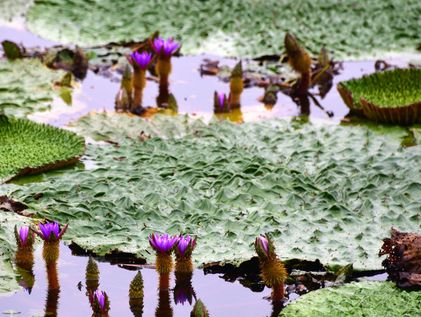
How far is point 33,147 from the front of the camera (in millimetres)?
5406

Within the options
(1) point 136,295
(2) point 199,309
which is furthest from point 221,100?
(2) point 199,309

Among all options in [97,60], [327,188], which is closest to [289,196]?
[327,188]

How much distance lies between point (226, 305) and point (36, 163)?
60.1 inches

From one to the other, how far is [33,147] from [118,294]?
4.99ft

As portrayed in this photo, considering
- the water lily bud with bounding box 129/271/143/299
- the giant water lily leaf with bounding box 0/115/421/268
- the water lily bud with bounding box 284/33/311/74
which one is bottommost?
the water lily bud with bounding box 129/271/143/299

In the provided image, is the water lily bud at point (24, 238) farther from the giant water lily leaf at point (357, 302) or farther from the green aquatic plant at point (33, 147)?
the giant water lily leaf at point (357, 302)

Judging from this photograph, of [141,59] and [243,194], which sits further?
[141,59]

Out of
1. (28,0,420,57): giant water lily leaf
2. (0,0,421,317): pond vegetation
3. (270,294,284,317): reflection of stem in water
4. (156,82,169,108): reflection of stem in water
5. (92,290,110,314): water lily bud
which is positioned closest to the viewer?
(92,290,110,314): water lily bud

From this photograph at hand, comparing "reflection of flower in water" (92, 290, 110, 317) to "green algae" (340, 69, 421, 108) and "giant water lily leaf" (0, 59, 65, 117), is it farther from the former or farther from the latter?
"green algae" (340, 69, 421, 108)

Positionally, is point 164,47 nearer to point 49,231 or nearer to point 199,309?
point 49,231

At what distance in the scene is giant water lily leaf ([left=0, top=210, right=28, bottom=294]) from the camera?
4.06m

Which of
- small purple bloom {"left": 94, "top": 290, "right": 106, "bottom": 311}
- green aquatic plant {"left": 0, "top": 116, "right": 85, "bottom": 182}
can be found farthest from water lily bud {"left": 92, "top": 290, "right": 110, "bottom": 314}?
green aquatic plant {"left": 0, "top": 116, "right": 85, "bottom": 182}

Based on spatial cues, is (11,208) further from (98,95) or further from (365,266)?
(98,95)

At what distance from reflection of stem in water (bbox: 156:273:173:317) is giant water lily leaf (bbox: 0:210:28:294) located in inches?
20.7
